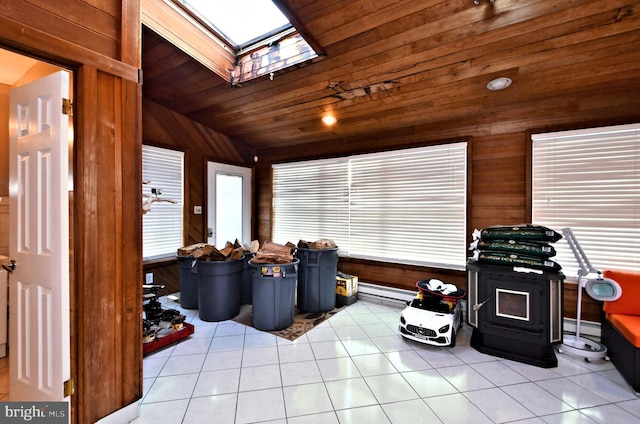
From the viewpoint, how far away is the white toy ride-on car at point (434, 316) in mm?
2691

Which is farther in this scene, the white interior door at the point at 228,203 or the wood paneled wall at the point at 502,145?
the white interior door at the point at 228,203

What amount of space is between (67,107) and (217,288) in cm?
234

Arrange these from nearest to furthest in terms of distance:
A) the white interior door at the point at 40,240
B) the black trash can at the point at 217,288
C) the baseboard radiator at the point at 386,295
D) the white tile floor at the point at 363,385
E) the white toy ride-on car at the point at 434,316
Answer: the white interior door at the point at 40,240 < the white tile floor at the point at 363,385 < the white toy ride-on car at the point at 434,316 < the black trash can at the point at 217,288 < the baseboard radiator at the point at 386,295

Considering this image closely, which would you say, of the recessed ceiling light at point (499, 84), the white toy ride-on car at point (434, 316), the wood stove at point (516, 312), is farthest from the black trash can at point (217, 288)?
the recessed ceiling light at point (499, 84)

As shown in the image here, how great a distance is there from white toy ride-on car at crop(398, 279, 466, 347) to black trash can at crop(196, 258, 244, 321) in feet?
6.77

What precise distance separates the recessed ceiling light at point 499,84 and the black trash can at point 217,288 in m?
3.41

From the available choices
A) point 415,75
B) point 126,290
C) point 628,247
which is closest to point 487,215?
point 628,247

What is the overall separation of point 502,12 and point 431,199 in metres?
2.14

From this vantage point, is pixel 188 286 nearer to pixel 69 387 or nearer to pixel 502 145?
pixel 69 387

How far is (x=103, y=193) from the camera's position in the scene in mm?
1676

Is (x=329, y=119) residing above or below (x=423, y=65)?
below

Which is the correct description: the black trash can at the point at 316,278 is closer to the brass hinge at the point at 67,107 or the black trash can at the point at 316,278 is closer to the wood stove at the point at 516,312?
the wood stove at the point at 516,312

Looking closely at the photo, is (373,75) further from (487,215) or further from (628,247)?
(628,247)

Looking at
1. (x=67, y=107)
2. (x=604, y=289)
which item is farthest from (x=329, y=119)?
(x=604, y=289)
